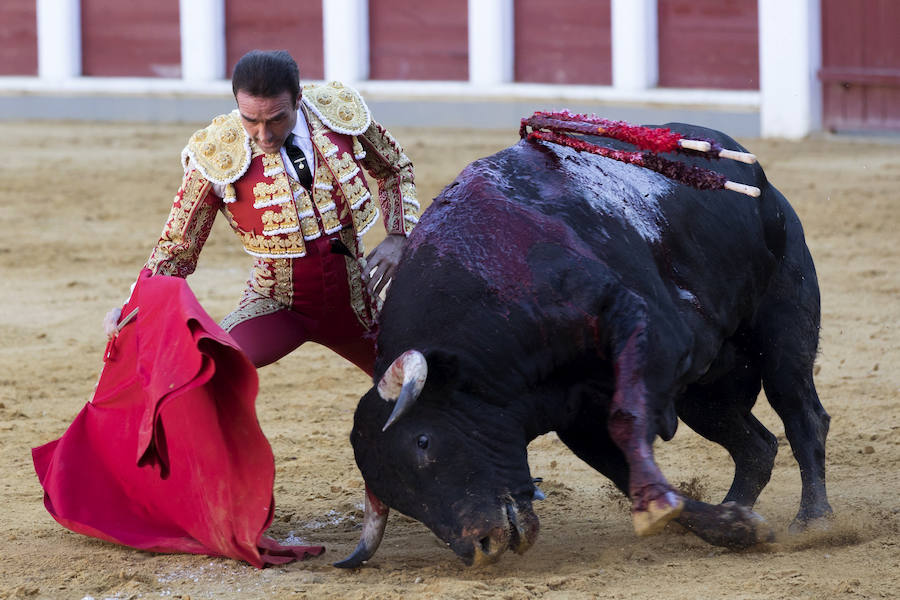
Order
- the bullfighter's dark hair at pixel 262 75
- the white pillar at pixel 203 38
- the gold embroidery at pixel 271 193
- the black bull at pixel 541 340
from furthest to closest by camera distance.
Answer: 1. the white pillar at pixel 203 38
2. the gold embroidery at pixel 271 193
3. the bullfighter's dark hair at pixel 262 75
4. the black bull at pixel 541 340

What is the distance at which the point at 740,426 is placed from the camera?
3.59m

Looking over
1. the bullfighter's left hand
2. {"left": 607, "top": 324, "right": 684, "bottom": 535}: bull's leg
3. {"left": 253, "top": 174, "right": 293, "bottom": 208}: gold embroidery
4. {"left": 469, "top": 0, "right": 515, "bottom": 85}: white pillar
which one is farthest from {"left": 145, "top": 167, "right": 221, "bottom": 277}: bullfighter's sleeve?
{"left": 469, "top": 0, "right": 515, "bottom": 85}: white pillar

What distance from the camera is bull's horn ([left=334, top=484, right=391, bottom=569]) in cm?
304

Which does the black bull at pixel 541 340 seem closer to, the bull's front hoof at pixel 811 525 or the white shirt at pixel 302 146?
the bull's front hoof at pixel 811 525

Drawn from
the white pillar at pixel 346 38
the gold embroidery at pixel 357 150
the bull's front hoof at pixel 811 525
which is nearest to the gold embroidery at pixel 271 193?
the gold embroidery at pixel 357 150

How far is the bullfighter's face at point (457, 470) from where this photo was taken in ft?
9.25

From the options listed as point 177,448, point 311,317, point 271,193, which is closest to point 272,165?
point 271,193

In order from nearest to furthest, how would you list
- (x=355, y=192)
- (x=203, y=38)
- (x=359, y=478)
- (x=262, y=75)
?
(x=262, y=75), (x=355, y=192), (x=359, y=478), (x=203, y=38)

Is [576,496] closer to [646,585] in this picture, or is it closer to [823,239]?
[646,585]

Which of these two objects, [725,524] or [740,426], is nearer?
[725,524]

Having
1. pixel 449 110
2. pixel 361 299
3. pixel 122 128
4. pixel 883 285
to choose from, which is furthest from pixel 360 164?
pixel 122 128

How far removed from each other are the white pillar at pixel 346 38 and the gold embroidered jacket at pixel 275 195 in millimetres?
8904

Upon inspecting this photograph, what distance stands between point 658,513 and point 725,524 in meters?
0.30

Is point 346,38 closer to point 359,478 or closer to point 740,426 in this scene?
point 359,478
